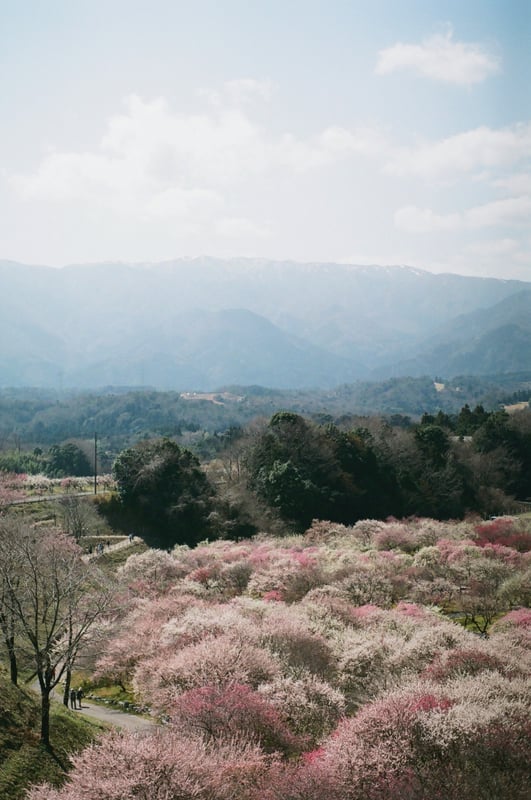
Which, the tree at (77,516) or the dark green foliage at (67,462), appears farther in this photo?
the dark green foliage at (67,462)

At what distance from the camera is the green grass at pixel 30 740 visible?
613 inches

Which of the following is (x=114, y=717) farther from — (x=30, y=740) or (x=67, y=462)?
(x=67, y=462)

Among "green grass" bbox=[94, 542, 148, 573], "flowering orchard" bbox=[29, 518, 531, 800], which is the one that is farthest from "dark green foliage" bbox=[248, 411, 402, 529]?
"flowering orchard" bbox=[29, 518, 531, 800]

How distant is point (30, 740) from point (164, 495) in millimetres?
35618

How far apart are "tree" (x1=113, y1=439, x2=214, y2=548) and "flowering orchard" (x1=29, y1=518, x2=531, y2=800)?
15908mm

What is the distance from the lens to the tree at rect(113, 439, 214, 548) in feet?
168

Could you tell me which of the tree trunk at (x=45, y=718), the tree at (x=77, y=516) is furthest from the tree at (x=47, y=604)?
the tree at (x=77, y=516)

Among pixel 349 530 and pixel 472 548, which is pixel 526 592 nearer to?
pixel 472 548

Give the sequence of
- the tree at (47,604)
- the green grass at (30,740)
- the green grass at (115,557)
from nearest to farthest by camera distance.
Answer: the green grass at (30,740), the tree at (47,604), the green grass at (115,557)

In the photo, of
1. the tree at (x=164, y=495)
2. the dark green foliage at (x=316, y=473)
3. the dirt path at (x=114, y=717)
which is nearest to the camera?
the dirt path at (x=114, y=717)

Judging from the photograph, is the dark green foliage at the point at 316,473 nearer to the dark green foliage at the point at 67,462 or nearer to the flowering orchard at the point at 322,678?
the flowering orchard at the point at 322,678

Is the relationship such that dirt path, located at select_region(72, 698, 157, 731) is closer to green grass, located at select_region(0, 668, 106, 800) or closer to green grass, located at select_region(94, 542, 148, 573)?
green grass, located at select_region(0, 668, 106, 800)

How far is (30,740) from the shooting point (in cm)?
1719

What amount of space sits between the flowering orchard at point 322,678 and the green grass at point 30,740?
6.72 feet
